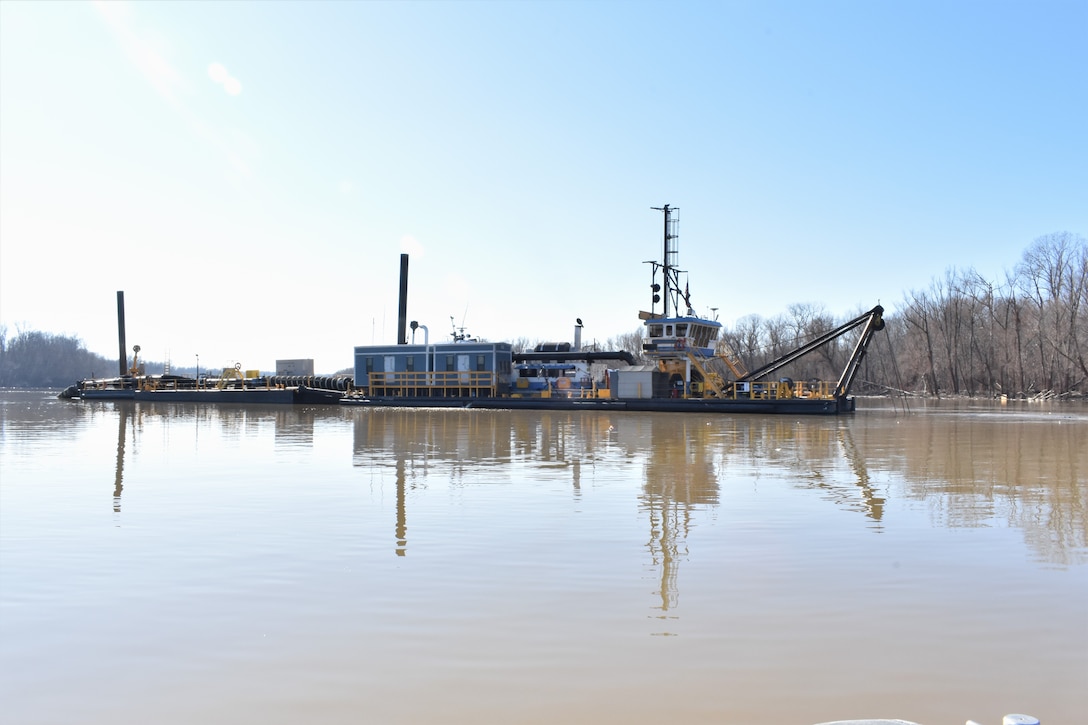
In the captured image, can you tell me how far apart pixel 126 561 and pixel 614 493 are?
21.5ft

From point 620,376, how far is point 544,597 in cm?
3202

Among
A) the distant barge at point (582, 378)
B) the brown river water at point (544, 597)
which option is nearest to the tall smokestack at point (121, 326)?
the distant barge at point (582, 378)

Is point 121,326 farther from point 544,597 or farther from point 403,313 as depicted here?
point 544,597

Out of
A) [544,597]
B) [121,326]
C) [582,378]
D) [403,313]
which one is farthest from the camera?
[121,326]

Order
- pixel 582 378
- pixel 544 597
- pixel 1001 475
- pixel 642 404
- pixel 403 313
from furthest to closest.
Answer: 1. pixel 403 313
2. pixel 582 378
3. pixel 642 404
4. pixel 1001 475
5. pixel 544 597

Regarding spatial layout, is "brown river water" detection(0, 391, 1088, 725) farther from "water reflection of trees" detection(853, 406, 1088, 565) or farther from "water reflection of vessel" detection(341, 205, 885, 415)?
"water reflection of vessel" detection(341, 205, 885, 415)

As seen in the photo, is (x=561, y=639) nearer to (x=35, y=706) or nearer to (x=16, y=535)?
(x=35, y=706)

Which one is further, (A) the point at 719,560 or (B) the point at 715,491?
(B) the point at 715,491

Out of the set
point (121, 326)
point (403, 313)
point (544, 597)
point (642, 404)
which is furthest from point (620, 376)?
point (121, 326)

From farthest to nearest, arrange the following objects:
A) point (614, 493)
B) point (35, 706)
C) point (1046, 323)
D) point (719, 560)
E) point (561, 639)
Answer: point (1046, 323) < point (614, 493) < point (719, 560) < point (561, 639) < point (35, 706)

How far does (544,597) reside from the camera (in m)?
6.39

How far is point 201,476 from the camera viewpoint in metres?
14.5

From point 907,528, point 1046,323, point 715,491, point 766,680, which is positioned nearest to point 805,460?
point 715,491

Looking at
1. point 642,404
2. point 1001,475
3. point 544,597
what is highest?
point 642,404
